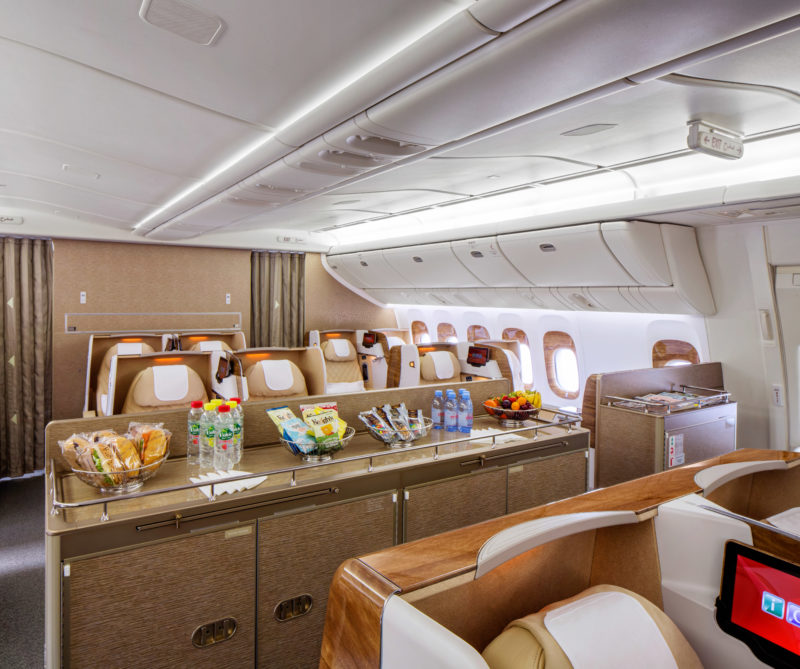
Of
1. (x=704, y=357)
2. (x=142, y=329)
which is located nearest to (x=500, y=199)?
(x=704, y=357)

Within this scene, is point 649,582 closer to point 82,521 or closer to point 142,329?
point 82,521

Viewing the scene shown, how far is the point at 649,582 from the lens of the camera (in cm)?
124

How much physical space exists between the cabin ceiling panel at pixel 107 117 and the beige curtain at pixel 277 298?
515cm

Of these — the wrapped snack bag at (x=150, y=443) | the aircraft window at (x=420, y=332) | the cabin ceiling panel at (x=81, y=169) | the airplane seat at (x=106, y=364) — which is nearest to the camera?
the wrapped snack bag at (x=150, y=443)

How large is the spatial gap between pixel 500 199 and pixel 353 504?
143 inches

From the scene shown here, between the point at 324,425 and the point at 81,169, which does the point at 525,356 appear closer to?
the point at 324,425

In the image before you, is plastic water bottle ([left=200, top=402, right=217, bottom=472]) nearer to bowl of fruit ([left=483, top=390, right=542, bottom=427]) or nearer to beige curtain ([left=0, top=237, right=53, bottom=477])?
bowl of fruit ([left=483, top=390, right=542, bottom=427])

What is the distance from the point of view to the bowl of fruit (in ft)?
11.3

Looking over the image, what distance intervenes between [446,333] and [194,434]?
268 inches

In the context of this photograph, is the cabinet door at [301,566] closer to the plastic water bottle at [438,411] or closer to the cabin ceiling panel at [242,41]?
the plastic water bottle at [438,411]

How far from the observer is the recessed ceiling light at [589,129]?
2.68 meters

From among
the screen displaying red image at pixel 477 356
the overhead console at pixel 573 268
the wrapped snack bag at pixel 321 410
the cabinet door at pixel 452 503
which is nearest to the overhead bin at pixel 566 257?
the overhead console at pixel 573 268

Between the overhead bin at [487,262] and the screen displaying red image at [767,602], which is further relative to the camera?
the overhead bin at [487,262]

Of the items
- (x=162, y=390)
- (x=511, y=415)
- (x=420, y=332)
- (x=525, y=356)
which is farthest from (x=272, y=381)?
(x=420, y=332)
